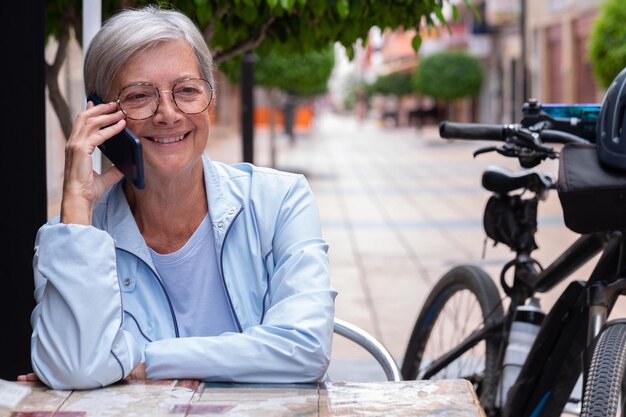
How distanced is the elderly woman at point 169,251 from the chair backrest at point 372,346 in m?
0.39

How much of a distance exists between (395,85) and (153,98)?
62.3 m

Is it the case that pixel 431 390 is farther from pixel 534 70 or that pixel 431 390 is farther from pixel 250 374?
pixel 534 70

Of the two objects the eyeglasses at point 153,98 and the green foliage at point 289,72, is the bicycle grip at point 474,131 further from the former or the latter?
the green foliage at point 289,72

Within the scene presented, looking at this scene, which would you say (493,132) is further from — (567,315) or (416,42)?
(416,42)

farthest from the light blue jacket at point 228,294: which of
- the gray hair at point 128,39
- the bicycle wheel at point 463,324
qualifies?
the bicycle wheel at point 463,324

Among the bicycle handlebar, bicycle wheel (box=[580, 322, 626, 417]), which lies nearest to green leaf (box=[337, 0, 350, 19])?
A: the bicycle handlebar

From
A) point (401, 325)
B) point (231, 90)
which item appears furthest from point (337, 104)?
point (401, 325)

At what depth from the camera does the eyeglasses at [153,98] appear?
92.7 inches

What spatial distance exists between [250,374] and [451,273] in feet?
6.52

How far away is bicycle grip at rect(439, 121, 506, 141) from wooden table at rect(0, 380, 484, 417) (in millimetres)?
1247

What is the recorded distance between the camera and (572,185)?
8.20 feet

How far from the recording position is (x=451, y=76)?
42406 millimetres

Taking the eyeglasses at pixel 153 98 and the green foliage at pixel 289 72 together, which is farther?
the green foliage at pixel 289 72

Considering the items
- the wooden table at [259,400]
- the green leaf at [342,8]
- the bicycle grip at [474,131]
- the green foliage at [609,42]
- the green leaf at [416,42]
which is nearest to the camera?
the wooden table at [259,400]
